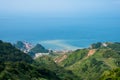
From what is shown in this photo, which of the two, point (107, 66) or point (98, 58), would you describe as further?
point (98, 58)

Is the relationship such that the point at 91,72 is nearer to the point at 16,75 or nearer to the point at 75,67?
the point at 75,67

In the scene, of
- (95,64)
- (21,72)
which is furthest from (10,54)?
(21,72)

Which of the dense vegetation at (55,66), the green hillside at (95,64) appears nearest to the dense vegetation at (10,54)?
the dense vegetation at (55,66)

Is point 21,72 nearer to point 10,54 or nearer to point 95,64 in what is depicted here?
point 10,54

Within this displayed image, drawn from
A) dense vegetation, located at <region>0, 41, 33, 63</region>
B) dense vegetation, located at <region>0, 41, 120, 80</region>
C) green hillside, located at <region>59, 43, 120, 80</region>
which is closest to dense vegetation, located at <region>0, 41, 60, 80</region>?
dense vegetation, located at <region>0, 41, 120, 80</region>

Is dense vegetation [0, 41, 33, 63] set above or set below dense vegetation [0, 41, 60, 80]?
above

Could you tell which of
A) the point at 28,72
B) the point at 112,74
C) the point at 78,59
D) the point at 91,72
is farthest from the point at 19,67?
the point at 78,59

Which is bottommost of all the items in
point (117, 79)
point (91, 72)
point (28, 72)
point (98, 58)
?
point (117, 79)

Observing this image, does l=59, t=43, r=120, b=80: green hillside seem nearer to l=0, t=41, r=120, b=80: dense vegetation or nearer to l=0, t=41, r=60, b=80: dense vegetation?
l=0, t=41, r=120, b=80: dense vegetation

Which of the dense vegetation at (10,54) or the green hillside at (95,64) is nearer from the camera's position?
the dense vegetation at (10,54)

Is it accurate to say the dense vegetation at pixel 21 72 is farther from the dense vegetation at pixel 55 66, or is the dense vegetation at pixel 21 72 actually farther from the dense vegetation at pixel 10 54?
the dense vegetation at pixel 10 54

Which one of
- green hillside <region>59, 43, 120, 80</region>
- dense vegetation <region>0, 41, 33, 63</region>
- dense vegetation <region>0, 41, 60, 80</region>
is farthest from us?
green hillside <region>59, 43, 120, 80</region>
